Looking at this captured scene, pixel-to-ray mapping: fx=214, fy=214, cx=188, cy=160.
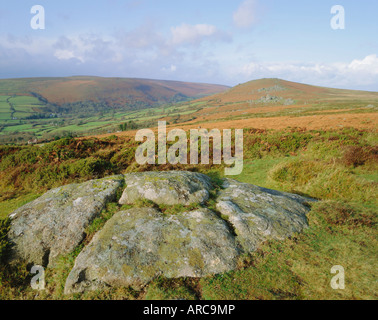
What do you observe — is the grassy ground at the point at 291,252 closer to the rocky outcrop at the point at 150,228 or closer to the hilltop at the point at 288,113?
the rocky outcrop at the point at 150,228

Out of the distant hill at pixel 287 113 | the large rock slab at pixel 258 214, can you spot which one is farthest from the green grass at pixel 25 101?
the large rock slab at pixel 258 214

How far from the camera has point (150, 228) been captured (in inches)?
198

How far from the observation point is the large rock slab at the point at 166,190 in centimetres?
609

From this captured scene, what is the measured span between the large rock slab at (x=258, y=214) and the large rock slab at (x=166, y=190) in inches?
28.6

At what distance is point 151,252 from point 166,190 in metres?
1.99

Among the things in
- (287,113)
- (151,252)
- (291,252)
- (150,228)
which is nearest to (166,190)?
(150,228)

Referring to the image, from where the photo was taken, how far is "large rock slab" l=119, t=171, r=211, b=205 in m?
6.09

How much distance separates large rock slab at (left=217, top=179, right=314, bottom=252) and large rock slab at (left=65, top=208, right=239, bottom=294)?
444 millimetres

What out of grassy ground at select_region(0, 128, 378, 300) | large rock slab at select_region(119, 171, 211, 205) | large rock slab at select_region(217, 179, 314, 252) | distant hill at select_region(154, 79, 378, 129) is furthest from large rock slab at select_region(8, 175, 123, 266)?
distant hill at select_region(154, 79, 378, 129)

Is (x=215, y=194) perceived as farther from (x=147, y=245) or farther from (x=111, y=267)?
(x=111, y=267)

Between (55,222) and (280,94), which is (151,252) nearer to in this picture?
(55,222)

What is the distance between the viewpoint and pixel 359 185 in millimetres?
9508

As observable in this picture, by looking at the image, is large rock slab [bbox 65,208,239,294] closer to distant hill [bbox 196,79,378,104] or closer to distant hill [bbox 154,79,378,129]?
distant hill [bbox 154,79,378,129]
